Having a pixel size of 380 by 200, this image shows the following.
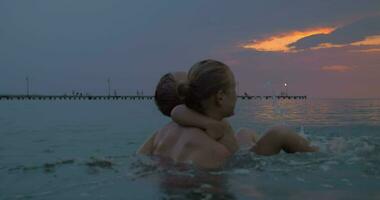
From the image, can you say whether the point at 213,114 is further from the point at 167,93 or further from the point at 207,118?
the point at 167,93

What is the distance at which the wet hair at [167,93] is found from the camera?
16.3 ft

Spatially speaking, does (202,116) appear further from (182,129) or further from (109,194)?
(109,194)

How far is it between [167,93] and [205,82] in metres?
0.89

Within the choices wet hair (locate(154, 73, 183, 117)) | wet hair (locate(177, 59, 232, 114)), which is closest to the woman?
wet hair (locate(177, 59, 232, 114))

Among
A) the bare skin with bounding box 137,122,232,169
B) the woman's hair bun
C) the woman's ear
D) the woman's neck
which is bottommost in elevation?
the bare skin with bounding box 137,122,232,169

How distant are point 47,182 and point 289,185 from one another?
1.91m

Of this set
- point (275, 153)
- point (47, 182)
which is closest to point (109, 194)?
point (47, 182)

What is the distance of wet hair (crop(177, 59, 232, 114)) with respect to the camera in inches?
166

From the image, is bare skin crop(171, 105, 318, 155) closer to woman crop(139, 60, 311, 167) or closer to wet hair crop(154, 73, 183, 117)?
woman crop(139, 60, 311, 167)

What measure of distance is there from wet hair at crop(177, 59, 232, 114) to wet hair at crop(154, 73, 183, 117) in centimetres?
65

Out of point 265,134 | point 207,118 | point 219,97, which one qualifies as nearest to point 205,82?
point 219,97

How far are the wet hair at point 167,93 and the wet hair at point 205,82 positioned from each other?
647 millimetres

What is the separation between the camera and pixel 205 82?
4.21 m

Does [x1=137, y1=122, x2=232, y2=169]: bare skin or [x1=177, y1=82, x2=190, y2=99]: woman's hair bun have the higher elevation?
[x1=177, y1=82, x2=190, y2=99]: woman's hair bun
